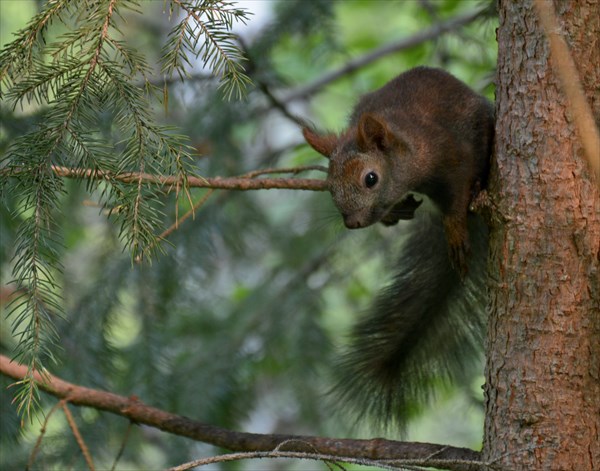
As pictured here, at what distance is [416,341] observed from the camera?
2.02 metres

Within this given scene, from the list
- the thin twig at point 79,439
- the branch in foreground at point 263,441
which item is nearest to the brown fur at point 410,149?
the branch in foreground at point 263,441

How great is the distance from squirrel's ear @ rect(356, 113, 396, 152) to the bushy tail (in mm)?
280

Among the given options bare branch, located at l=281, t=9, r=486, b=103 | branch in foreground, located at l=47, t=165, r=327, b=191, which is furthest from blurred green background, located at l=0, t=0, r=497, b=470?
branch in foreground, located at l=47, t=165, r=327, b=191

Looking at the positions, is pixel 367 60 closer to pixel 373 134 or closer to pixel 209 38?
pixel 373 134

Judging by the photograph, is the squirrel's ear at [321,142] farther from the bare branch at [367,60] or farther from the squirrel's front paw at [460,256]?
the bare branch at [367,60]

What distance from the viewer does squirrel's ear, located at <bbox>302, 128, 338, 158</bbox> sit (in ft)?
6.91

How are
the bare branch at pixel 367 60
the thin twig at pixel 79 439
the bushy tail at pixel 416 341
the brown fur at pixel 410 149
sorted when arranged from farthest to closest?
the bare branch at pixel 367 60 < the bushy tail at pixel 416 341 < the brown fur at pixel 410 149 < the thin twig at pixel 79 439

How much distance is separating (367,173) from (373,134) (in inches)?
3.9

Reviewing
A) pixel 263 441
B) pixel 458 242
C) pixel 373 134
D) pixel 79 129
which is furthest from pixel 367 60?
pixel 79 129

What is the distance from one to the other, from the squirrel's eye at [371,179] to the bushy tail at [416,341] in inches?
9.7

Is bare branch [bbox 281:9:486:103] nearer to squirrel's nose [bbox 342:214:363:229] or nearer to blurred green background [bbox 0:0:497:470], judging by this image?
blurred green background [bbox 0:0:497:470]

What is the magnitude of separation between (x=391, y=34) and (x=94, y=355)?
2.64 m

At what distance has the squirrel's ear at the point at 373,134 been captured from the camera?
1.97 meters

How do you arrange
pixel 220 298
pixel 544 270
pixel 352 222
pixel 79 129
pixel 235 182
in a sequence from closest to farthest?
pixel 79 129, pixel 544 270, pixel 235 182, pixel 352 222, pixel 220 298
